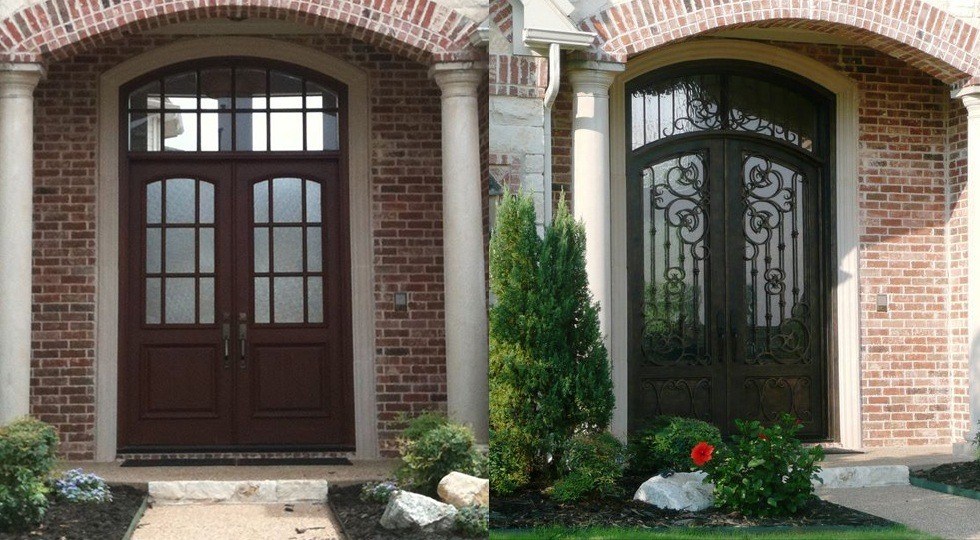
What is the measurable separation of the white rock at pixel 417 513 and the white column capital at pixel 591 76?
7.30ft

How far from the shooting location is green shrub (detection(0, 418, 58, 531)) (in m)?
4.03

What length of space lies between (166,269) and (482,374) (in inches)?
55.9

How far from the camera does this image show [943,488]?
5.79 metres

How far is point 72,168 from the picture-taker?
4.55 m

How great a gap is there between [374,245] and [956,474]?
342cm

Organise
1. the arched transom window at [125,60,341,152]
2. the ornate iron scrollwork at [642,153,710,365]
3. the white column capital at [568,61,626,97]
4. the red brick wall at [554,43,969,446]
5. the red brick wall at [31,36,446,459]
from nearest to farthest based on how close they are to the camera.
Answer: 1. the red brick wall at [31,36,446,459]
2. the arched transom window at [125,60,341,152]
3. the white column capital at [568,61,626,97]
4. the red brick wall at [554,43,969,446]
5. the ornate iron scrollwork at [642,153,710,365]

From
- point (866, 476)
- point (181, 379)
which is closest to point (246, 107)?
point (181, 379)

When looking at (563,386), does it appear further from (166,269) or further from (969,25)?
(969,25)

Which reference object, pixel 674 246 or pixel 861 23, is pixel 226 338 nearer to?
pixel 674 246

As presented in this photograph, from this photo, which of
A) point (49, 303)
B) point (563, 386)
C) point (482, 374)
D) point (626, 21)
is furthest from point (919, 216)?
point (49, 303)

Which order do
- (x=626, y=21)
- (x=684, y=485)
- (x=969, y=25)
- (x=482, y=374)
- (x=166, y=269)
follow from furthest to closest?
(x=969, y=25), (x=626, y=21), (x=684, y=485), (x=166, y=269), (x=482, y=374)

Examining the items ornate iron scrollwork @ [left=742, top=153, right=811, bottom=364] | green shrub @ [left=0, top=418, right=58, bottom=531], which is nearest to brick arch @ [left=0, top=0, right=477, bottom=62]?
green shrub @ [left=0, top=418, right=58, bottom=531]

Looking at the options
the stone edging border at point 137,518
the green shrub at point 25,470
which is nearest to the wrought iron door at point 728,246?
the stone edging border at point 137,518

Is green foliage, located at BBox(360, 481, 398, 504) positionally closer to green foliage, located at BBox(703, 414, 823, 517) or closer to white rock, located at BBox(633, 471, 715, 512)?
white rock, located at BBox(633, 471, 715, 512)
